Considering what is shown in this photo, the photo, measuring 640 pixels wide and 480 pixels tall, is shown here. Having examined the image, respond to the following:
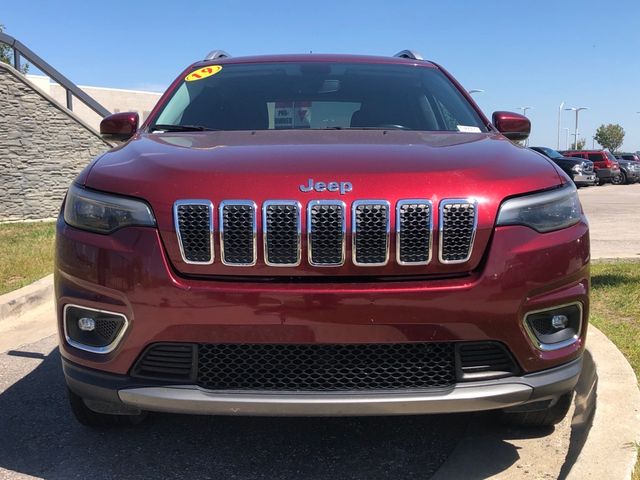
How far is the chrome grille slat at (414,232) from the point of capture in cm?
221

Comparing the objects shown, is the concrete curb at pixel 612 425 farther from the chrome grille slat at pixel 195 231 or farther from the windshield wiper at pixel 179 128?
the windshield wiper at pixel 179 128

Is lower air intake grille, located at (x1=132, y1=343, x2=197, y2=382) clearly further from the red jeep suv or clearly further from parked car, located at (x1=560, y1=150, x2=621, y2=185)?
parked car, located at (x1=560, y1=150, x2=621, y2=185)

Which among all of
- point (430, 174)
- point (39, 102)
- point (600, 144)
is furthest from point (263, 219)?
point (600, 144)

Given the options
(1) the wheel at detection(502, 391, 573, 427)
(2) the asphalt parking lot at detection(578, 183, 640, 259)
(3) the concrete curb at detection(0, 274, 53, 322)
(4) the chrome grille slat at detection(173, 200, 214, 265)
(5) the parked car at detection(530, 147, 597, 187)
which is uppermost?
(4) the chrome grille slat at detection(173, 200, 214, 265)

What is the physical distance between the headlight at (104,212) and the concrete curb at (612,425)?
1.88 metres

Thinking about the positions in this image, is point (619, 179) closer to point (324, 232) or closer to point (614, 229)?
point (614, 229)

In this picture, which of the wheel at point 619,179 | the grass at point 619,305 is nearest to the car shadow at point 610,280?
the grass at point 619,305

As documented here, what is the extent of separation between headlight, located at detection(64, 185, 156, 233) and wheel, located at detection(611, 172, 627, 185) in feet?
109

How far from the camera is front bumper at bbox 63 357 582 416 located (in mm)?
2201

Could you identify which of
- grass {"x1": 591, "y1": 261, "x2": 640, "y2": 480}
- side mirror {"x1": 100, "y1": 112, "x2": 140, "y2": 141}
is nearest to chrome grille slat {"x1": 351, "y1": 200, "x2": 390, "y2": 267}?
side mirror {"x1": 100, "y1": 112, "x2": 140, "y2": 141}

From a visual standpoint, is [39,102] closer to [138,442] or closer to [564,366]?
[138,442]

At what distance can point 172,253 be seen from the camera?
2.24 meters

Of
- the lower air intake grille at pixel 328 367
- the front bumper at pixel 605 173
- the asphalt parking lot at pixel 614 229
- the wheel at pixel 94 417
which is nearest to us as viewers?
the lower air intake grille at pixel 328 367

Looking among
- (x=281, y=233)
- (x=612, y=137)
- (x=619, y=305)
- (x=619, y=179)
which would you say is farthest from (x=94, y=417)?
(x=612, y=137)
